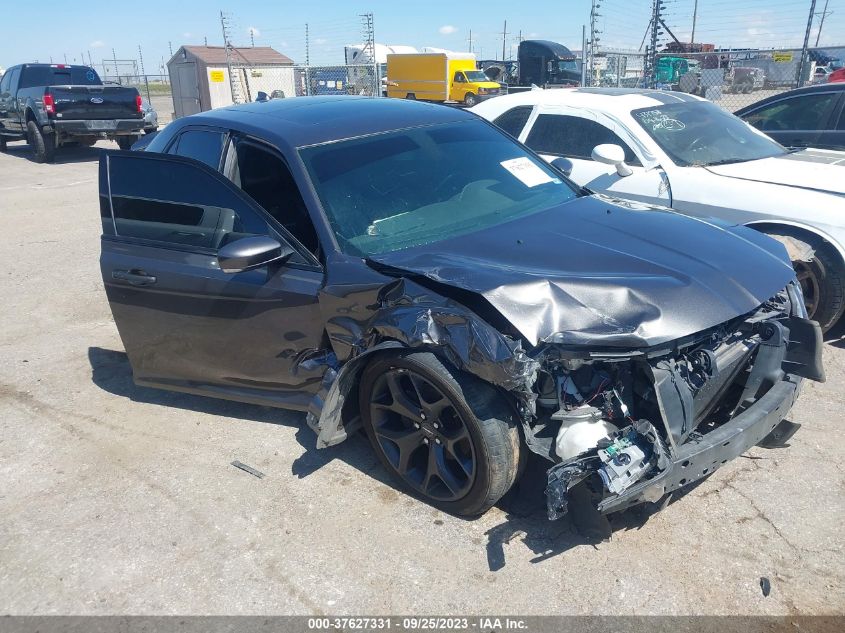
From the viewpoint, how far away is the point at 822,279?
179 inches

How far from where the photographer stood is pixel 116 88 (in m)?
14.9

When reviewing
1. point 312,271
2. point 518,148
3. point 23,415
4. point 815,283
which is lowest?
point 23,415

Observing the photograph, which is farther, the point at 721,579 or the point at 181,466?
the point at 181,466

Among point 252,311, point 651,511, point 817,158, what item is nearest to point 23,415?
point 252,311

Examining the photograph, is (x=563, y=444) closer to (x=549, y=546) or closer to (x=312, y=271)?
(x=549, y=546)

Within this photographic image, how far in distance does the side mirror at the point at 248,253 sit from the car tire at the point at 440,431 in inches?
28.9

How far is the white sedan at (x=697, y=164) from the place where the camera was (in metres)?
4.57

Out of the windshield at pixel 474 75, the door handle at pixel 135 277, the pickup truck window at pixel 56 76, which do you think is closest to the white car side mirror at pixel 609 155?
the door handle at pixel 135 277

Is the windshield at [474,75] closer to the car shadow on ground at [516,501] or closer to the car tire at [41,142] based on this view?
the car tire at [41,142]

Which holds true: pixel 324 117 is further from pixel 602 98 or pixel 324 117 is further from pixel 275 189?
pixel 602 98

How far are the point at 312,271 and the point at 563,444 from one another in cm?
146

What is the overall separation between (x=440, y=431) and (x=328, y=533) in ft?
2.34

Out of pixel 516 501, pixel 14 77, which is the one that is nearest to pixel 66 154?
pixel 14 77

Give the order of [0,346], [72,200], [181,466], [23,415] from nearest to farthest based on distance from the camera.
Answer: [181,466], [23,415], [0,346], [72,200]
